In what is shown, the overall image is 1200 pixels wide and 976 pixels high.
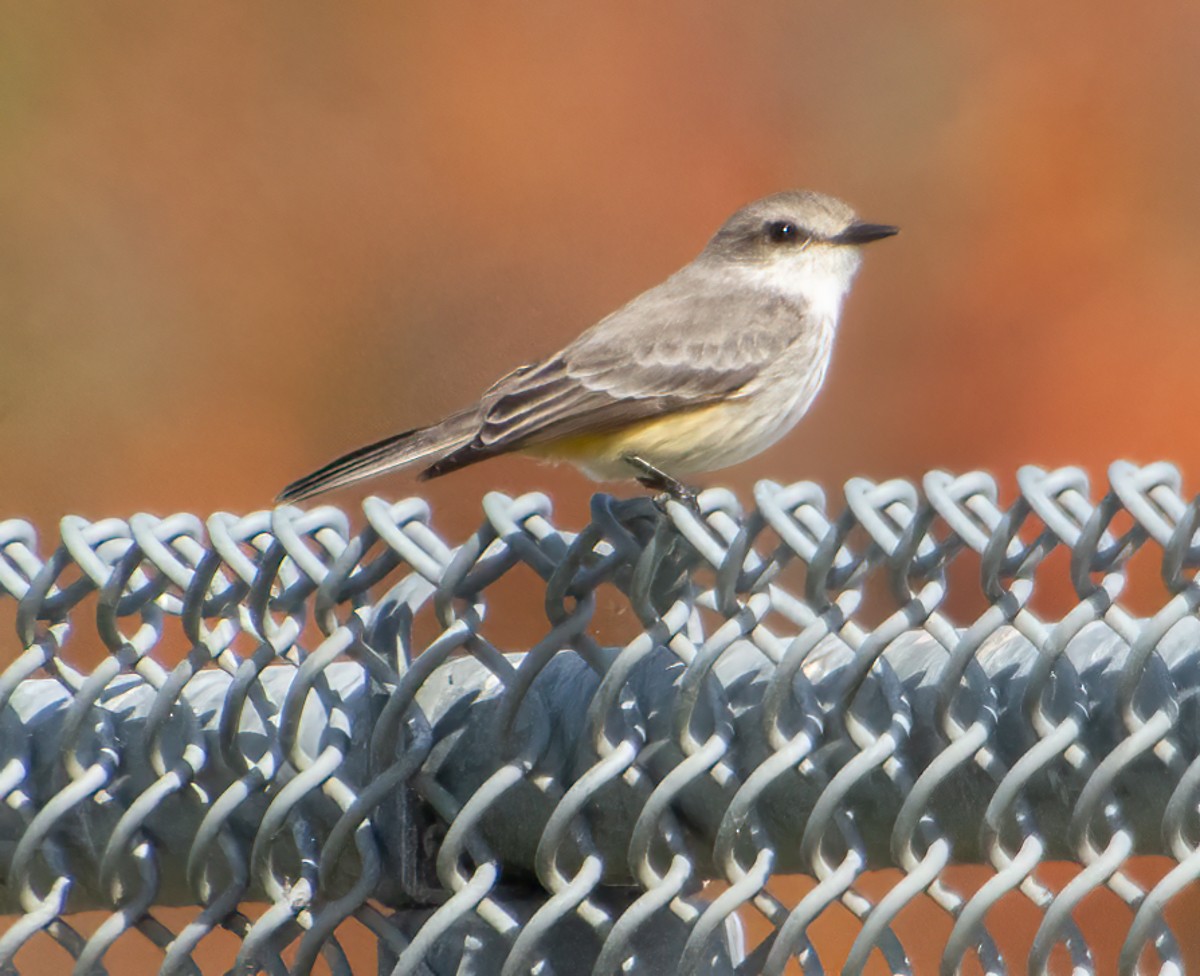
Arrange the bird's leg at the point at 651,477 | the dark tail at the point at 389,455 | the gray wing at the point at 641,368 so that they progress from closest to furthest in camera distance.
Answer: the dark tail at the point at 389,455
the bird's leg at the point at 651,477
the gray wing at the point at 641,368

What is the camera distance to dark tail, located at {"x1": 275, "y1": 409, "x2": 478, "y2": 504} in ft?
8.17

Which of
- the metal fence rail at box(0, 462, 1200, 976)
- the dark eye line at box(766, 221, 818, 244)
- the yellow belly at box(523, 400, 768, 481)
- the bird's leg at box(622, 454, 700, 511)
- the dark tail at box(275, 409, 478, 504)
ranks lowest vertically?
the metal fence rail at box(0, 462, 1200, 976)

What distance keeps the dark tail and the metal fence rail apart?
2.76 ft

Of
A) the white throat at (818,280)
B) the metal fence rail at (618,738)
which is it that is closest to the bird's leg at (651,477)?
the white throat at (818,280)

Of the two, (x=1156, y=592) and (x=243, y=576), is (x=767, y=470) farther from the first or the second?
(x=243, y=576)

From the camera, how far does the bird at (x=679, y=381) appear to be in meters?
3.04

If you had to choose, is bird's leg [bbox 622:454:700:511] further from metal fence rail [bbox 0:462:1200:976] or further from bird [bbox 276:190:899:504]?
metal fence rail [bbox 0:462:1200:976]

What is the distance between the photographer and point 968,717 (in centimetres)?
126

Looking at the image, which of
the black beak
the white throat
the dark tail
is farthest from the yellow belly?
the black beak

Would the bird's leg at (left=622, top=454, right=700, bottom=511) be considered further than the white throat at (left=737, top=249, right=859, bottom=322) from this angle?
No

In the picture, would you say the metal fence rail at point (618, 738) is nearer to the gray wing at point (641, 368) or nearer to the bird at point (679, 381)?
the bird at point (679, 381)

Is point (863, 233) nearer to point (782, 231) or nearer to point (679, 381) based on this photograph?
point (782, 231)

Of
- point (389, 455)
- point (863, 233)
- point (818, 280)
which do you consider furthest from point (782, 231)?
point (389, 455)

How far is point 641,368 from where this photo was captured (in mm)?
3359
